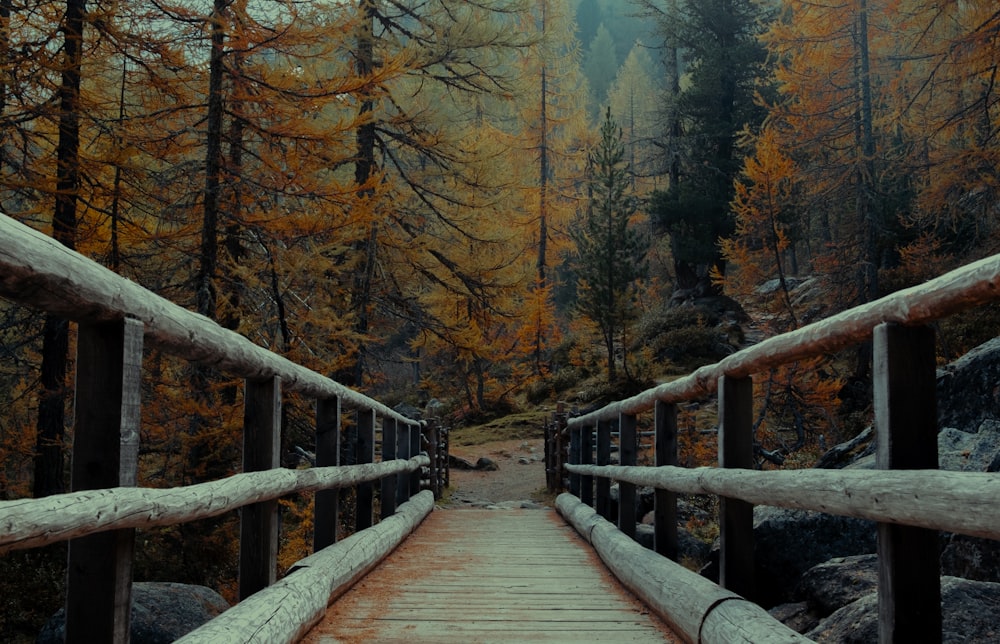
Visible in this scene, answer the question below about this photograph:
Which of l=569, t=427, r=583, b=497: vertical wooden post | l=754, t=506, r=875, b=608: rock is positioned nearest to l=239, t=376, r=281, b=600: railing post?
l=754, t=506, r=875, b=608: rock

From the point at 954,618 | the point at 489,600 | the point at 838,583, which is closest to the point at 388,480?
Result: the point at 489,600

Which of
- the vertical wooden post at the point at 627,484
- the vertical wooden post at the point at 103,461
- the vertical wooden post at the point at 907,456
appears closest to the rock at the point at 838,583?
the vertical wooden post at the point at 627,484

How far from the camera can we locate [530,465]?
20516 millimetres

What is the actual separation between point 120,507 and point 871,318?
2342mm

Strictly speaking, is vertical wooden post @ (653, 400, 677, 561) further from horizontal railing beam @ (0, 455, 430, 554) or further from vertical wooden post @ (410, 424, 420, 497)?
vertical wooden post @ (410, 424, 420, 497)

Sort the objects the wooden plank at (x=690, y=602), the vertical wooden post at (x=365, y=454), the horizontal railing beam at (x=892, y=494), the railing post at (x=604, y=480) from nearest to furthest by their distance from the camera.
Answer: the horizontal railing beam at (x=892, y=494) < the wooden plank at (x=690, y=602) < the vertical wooden post at (x=365, y=454) < the railing post at (x=604, y=480)

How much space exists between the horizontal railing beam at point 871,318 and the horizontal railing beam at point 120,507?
7.35ft

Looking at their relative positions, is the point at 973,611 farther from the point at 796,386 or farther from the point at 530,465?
the point at 530,465

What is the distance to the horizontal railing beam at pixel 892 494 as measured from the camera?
71.6 inches

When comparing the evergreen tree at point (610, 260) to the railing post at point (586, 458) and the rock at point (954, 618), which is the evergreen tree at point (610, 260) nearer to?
the railing post at point (586, 458)

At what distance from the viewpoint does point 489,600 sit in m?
4.56

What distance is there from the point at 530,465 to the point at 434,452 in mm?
7165

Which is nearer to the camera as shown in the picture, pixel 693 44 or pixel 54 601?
pixel 54 601

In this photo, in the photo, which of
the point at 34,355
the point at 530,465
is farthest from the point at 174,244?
the point at 530,465
